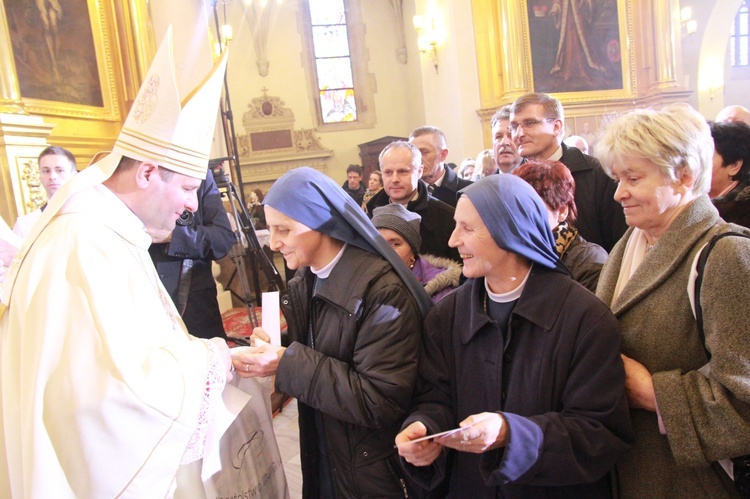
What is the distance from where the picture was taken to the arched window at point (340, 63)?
14.5m

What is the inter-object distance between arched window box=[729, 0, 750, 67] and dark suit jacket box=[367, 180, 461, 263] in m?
17.3

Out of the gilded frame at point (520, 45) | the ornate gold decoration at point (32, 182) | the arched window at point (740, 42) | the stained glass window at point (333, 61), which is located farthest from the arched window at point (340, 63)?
the arched window at point (740, 42)

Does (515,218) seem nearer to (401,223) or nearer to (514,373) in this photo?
(514,373)

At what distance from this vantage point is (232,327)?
21.7ft

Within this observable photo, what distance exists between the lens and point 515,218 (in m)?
1.43

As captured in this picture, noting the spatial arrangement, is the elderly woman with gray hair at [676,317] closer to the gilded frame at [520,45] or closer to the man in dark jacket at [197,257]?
the man in dark jacket at [197,257]

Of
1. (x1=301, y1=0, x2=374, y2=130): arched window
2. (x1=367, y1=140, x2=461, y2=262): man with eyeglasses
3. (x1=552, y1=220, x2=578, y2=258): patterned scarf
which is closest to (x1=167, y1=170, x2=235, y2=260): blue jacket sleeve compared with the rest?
(x1=367, y1=140, x2=461, y2=262): man with eyeglasses

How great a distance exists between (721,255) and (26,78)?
6.85 m

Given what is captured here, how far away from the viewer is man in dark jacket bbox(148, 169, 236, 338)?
273cm

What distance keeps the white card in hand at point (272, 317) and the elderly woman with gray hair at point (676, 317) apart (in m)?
1.05

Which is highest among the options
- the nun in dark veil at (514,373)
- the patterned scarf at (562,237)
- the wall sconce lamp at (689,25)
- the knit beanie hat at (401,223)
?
the wall sconce lamp at (689,25)

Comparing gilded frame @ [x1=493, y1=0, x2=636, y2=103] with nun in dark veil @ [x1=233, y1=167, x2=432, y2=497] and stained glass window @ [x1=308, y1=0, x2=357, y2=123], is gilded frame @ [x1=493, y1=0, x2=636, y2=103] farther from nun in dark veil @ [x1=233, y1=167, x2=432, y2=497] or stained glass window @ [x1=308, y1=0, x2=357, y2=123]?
nun in dark veil @ [x1=233, y1=167, x2=432, y2=497]

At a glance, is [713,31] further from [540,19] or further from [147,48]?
[147,48]

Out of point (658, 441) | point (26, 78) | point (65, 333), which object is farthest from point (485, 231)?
point (26, 78)
